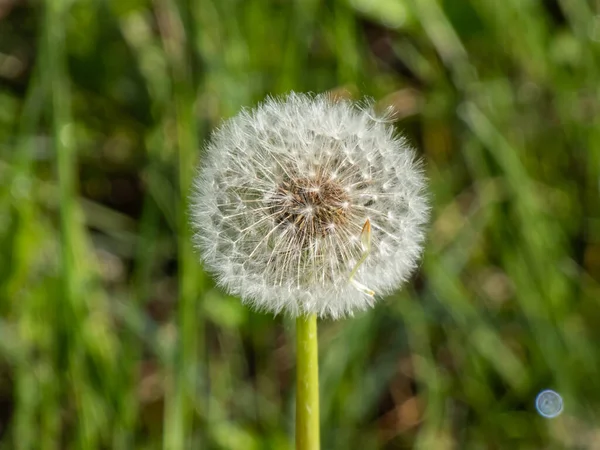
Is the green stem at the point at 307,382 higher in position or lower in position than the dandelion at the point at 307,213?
lower

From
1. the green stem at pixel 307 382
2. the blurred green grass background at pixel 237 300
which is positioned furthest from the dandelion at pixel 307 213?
the blurred green grass background at pixel 237 300

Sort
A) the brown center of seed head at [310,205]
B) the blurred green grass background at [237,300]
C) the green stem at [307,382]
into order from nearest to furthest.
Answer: the green stem at [307,382], the brown center of seed head at [310,205], the blurred green grass background at [237,300]

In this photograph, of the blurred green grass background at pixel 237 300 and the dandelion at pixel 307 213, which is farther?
the blurred green grass background at pixel 237 300

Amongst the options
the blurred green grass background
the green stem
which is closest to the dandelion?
the green stem

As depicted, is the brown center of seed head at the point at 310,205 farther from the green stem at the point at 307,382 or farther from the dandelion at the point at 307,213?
the green stem at the point at 307,382

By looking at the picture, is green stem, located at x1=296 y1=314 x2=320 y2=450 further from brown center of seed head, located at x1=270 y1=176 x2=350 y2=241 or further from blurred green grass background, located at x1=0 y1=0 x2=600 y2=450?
blurred green grass background, located at x1=0 y1=0 x2=600 y2=450

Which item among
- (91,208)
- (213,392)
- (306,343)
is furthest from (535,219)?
(91,208)
